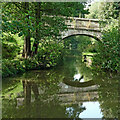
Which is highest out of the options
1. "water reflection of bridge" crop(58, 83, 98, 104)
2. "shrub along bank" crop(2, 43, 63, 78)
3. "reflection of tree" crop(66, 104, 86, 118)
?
"shrub along bank" crop(2, 43, 63, 78)

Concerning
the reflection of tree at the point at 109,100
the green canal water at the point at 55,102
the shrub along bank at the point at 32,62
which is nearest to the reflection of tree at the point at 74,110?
the green canal water at the point at 55,102

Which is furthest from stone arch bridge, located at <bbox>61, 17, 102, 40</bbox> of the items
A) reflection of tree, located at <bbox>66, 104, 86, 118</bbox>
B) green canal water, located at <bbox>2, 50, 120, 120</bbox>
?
reflection of tree, located at <bbox>66, 104, 86, 118</bbox>

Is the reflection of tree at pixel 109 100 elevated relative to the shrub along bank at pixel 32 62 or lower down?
lower down

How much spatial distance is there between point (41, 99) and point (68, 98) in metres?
0.96

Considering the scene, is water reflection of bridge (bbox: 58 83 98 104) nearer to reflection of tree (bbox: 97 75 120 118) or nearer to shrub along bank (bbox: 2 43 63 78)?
reflection of tree (bbox: 97 75 120 118)

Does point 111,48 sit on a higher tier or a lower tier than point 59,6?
lower

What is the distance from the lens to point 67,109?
525cm

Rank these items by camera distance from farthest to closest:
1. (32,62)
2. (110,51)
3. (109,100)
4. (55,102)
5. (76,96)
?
(32,62), (110,51), (76,96), (109,100), (55,102)

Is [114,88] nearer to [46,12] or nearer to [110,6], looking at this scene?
[46,12]

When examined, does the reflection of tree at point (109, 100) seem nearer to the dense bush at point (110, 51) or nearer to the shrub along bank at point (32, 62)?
the dense bush at point (110, 51)

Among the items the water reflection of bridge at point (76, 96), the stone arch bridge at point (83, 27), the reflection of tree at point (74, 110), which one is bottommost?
the water reflection of bridge at point (76, 96)

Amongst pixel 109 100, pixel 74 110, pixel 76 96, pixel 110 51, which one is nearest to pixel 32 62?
pixel 110 51

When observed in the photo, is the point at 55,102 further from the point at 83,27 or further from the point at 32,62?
the point at 83,27

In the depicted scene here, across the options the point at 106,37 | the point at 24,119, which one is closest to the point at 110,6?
the point at 106,37
